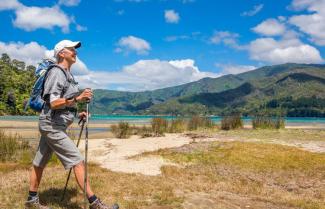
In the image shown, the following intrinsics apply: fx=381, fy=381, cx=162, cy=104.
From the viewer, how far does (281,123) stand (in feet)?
103

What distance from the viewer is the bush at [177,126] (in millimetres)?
28859

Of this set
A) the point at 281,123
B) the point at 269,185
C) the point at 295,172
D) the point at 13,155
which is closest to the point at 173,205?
the point at 269,185

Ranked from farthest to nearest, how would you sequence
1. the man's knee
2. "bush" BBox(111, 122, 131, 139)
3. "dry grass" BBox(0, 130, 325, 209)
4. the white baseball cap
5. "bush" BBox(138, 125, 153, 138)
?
"bush" BBox(138, 125, 153, 138)
"bush" BBox(111, 122, 131, 139)
"dry grass" BBox(0, 130, 325, 209)
the white baseball cap
the man's knee

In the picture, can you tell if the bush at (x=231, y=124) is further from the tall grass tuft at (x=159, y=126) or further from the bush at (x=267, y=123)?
the tall grass tuft at (x=159, y=126)

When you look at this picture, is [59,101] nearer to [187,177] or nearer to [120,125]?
[187,177]

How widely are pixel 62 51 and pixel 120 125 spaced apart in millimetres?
21044

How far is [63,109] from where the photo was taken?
5512 millimetres

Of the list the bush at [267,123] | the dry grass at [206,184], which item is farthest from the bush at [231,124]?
the dry grass at [206,184]

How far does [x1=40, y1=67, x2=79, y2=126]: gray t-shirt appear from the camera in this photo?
5340 millimetres

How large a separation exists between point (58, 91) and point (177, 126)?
79.2 ft

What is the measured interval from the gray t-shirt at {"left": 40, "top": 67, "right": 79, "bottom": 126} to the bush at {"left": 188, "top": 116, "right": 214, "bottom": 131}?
25.5 m

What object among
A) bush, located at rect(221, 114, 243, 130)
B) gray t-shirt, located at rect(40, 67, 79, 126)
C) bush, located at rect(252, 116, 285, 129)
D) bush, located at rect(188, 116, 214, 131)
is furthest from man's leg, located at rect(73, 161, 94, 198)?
bush, located at rect(252, 116, 285, 129)

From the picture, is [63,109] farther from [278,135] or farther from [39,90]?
[278,135]

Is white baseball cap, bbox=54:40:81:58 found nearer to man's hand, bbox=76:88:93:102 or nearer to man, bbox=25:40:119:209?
man, bbox=25:40:119:209
